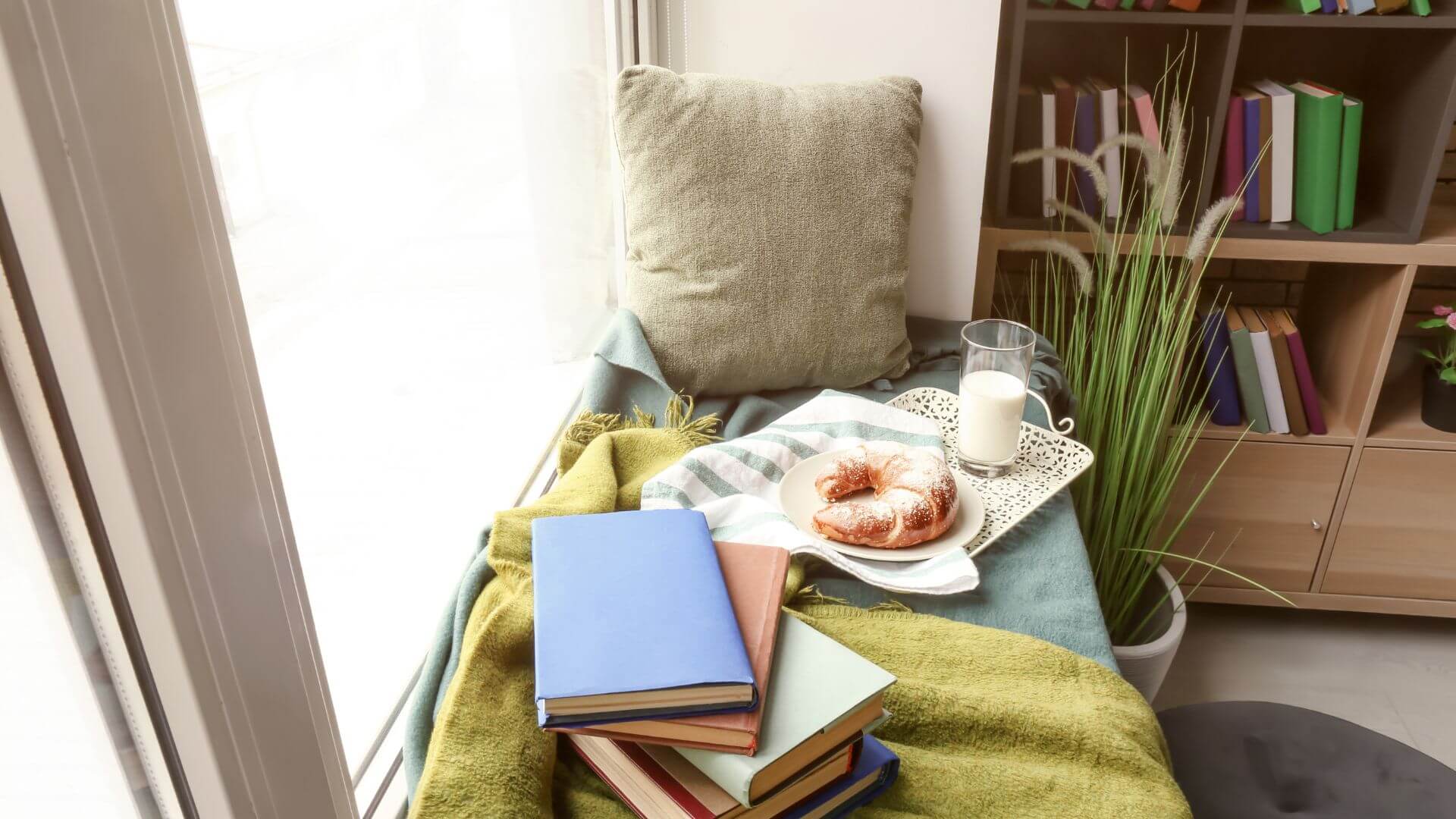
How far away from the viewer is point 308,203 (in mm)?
807

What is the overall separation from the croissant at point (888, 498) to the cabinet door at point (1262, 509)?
97 cm

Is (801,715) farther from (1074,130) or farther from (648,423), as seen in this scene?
(1074,130)

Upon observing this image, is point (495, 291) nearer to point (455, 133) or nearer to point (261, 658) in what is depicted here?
point (455, 133)

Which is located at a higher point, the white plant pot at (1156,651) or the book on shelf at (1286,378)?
the book on shelf at (1286,378)

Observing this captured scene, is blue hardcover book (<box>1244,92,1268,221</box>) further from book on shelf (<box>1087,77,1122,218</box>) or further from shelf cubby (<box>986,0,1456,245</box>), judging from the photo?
book on shelf (<box>1087,77,1122,218</box>)

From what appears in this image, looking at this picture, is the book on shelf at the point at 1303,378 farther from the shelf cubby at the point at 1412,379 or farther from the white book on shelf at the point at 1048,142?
the white book on shelf at the point at 1048,142

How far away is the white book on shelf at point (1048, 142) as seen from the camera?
5.56ft

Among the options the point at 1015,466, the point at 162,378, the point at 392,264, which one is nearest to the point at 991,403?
the point at 1015,466

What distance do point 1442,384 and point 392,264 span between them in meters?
1.83

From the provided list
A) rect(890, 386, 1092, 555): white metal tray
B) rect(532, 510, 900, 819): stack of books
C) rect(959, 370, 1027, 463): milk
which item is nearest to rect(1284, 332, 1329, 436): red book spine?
rect(890, 386, 1092, 555): white metal tray

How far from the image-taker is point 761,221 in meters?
1.38

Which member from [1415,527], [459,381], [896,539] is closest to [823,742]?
[896,539]

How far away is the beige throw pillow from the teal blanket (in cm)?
5

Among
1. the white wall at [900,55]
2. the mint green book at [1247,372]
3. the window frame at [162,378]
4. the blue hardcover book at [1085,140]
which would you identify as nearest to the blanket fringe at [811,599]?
the window frame at [162,378]
